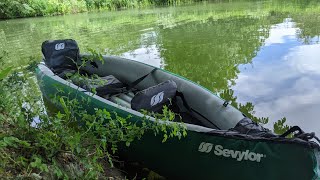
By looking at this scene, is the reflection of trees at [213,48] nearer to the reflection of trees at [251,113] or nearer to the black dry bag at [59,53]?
the reflection of trees at [251,113]

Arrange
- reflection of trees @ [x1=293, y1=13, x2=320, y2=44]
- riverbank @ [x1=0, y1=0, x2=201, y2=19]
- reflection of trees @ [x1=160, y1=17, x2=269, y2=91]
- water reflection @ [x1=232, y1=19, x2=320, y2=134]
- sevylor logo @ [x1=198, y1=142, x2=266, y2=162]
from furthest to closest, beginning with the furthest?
riverbank @ [x1=0, y1=0, x2=201, y2=19], reflection of trees @ [x1=293, y1=13, x2=320, y2=44], reflection of trees @ [x1=160, y1=17, x2=269, y2=91], water reflection @ [x1=232, y1=19, x2=320, y2=134], sevylor logo @ [x1=198, y1=142, x2=266, y2=162]

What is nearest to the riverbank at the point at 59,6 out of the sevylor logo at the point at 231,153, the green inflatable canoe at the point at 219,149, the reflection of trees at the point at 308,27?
the reflection of trees at the point at 308,27

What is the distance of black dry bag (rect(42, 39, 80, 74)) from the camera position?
520cm

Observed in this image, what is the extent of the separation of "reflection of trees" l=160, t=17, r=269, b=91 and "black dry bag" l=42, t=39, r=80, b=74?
6.35ft

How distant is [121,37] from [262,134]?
28.3 feet

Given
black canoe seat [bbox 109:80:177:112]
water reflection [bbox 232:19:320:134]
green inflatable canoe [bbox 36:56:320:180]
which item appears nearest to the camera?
green inflatable canoe [bbox 36:56:320:180]

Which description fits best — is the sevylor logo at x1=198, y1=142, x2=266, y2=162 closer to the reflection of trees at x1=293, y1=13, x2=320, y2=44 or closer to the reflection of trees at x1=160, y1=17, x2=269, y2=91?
the reflection of trees at x1=160, y1=17, x2=269, y2=91

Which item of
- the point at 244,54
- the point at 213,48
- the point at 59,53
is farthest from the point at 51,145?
the point at 213,48

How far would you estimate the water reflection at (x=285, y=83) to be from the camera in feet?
13.7

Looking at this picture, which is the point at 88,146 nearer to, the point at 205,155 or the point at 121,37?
the point at 205,155

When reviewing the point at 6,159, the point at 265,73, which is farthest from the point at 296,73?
the point at 6,159

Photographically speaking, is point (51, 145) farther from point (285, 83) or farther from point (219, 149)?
point (285, 83)

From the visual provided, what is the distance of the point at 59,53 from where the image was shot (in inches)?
208

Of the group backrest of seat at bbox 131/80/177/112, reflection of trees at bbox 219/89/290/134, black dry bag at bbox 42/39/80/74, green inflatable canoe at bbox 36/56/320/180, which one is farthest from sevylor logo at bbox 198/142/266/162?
black dry bag at bbox 42/39/80/74
